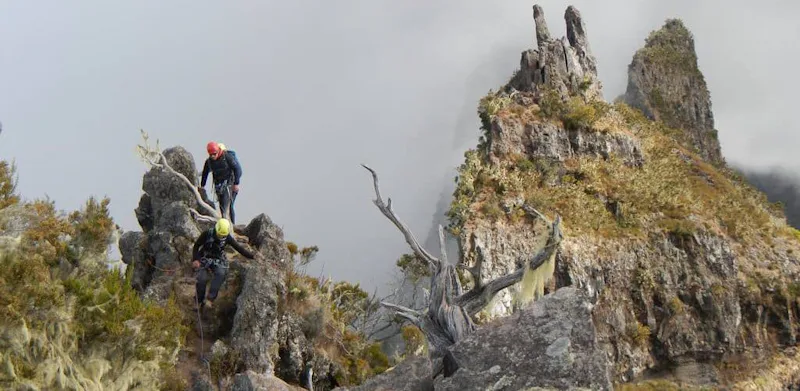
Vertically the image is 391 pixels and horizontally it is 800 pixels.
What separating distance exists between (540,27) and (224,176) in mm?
30834

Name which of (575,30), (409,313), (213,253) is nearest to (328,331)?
(213,253)

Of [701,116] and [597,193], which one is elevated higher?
[701,116]

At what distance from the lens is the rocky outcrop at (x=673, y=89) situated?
60316mm

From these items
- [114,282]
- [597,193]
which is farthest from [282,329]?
[597,193]

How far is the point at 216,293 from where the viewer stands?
10.9 m

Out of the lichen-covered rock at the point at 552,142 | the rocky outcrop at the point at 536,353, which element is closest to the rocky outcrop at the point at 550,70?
the lichen-covered rock at the point at 552,142

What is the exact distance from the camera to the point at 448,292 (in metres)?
8.32

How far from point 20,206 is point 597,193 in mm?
24760

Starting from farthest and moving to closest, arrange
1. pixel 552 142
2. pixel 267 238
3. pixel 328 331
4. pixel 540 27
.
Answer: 1. pixel 540 27
2. pixel 552 142
3. pixel 328 331
4. pixel 267 238

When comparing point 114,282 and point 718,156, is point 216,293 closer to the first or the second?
point 114,282

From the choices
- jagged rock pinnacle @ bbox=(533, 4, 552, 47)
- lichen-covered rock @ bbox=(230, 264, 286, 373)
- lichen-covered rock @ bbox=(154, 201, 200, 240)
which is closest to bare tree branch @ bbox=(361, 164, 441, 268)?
lichen-covered rock @ bbox=(230, 264, 286, 373)

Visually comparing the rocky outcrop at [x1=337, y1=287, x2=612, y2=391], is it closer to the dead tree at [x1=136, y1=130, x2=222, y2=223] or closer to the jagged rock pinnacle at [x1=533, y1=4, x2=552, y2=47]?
the dead tree at [x1=136, y1=130, x2=222, y2=223]

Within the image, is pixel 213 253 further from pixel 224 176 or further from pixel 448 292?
pixel 448 292

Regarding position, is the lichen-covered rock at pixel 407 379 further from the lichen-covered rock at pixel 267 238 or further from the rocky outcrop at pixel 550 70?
the rocky outcrop at pixel 550 70
